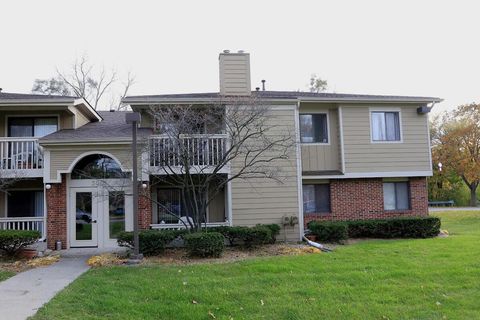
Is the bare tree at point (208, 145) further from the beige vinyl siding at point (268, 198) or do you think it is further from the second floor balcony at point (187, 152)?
the beige vinyl siding at point (268, 198)

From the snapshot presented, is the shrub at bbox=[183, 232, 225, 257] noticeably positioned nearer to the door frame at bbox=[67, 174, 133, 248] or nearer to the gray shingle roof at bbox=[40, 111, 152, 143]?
the door frame at bbox=[67, 174, 133, 248]

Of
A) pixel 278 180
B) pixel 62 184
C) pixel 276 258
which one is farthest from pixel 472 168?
pixel 62 184

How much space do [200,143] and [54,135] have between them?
201 inches

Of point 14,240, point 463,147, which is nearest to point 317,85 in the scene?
point 463,147

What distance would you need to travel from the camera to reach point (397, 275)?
26.9 ft

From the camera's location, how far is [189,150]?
39.3 feet

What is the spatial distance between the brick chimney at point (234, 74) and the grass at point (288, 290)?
23.6ft

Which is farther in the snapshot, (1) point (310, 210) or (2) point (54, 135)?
(1) point (310, 210)

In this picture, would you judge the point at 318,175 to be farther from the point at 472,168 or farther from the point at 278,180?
the point at 472,168

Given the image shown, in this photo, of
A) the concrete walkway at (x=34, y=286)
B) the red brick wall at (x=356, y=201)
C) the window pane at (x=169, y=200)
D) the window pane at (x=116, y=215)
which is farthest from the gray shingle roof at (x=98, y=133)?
the red brick wall at (x=356, y=201)

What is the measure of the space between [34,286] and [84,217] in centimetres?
582

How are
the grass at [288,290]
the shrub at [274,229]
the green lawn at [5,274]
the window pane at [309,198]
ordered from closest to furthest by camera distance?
the grass at [288,290], the green lawn at [5,274], the shrub at [274,229], the window pane at [309,198]

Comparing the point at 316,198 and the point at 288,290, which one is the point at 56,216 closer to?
the point at 288,290

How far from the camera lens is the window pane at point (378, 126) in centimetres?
1634
